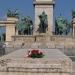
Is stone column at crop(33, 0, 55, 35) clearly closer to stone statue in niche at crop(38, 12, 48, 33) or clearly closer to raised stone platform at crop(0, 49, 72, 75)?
stone statue in niche at crop(38, 12, 48, 33)

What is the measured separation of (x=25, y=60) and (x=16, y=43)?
109 ft

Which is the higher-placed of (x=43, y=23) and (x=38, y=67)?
(x=43, y=23)

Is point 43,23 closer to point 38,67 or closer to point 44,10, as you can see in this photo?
point 44,10

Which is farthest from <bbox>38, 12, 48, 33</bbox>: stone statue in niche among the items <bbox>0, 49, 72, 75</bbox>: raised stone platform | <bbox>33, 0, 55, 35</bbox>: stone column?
<bbox>0, 49, 72, 75</bbox>: raised stone platform

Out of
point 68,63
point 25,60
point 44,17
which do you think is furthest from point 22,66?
point 44,17

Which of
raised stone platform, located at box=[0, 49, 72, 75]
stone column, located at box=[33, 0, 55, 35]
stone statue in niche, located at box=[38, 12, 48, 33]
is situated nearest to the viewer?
raised stone platform, located at box=[0, 49, 72, 75]

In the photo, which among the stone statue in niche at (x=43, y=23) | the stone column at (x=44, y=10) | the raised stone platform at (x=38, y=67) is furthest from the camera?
the stone column at (x=44, y=10)

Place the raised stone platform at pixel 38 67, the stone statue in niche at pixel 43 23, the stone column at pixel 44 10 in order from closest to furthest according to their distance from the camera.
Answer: the raised stone platform at pixel 38 67 < the stone statue in niche at pixel 43 23 < the stone column at pixel 44 10

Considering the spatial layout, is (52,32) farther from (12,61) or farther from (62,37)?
(12,61)

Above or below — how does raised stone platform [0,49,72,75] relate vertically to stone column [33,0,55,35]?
below

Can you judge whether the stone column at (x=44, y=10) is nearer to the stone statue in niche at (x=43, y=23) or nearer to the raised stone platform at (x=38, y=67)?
the stone statue in niche at (x=43, y=23)

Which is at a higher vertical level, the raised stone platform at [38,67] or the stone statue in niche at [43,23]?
the stone statue in niche at [43,23]

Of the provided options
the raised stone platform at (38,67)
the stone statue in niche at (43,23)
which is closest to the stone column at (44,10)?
the stone statue in niche at (43,23)

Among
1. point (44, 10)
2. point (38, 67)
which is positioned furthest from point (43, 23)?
point (38, 67)
